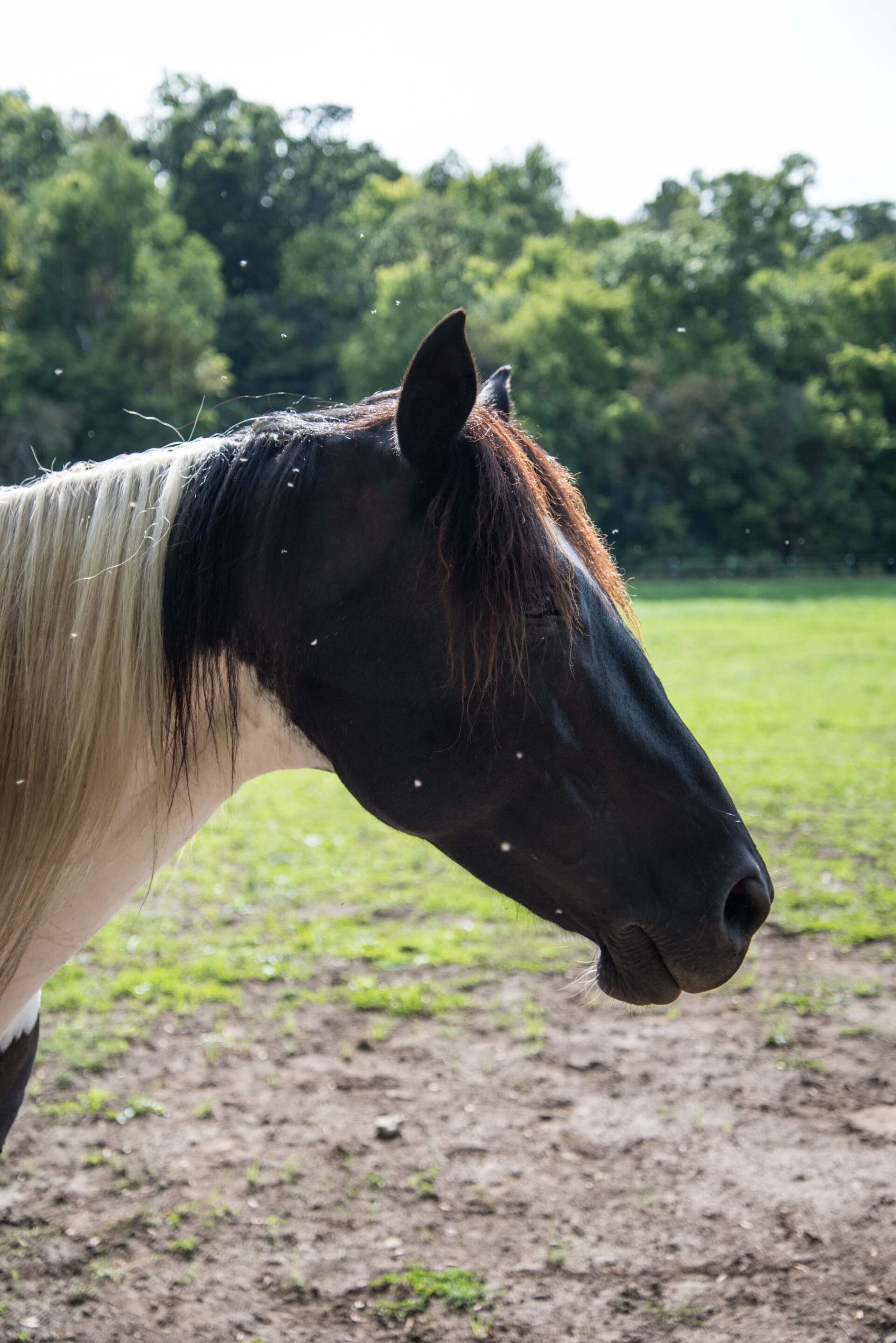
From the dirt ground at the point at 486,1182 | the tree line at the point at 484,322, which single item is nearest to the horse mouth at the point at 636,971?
the dirt ground at the point at 486,1182

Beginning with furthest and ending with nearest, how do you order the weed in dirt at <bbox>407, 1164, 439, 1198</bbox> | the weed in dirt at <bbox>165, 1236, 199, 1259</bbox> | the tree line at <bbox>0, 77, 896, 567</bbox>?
the tree line at <bbox>0, 77, 896, 567</bbox> → the weed in dirt at <bbox>407, 1164, 439, 1198</bbox> → the weed in dirt at <bbox>165, 1236, 199, 1259</bbox>

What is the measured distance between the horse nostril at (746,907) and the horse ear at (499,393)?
2.97 feet

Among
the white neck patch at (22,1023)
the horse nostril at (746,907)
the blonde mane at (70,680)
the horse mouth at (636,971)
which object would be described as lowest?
the white neck patch at (22,1023)

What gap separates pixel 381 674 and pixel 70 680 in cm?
47

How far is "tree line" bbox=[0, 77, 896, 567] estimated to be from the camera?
26.4 metres

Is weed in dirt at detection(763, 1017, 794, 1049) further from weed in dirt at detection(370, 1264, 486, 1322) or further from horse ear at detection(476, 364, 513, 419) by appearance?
horse ear at detection(476, 364, 513, 419)

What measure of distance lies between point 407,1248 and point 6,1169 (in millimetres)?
1431

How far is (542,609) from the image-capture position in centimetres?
136

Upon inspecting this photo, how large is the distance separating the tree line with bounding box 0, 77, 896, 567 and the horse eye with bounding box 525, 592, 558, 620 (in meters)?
22.2

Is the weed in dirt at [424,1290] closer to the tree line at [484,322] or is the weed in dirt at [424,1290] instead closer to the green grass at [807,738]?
the green grass at [807,738]

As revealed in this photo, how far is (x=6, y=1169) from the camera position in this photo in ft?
10.1

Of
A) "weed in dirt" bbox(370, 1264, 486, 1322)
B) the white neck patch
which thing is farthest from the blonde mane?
"weed in dirt" bbox(370, 1264, 486, 1322)

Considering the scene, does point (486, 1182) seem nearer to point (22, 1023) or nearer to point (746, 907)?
point (22, 1023)

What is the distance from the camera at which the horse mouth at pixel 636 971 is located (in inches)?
56.9
